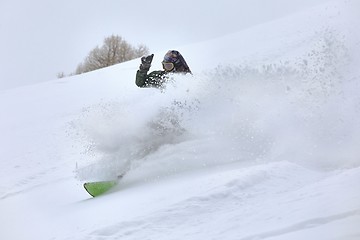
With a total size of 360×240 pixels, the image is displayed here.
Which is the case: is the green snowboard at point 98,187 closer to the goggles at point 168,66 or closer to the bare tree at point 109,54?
the goggles at point 168,66

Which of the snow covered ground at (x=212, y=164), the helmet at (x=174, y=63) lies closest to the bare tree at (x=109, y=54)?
the snow covered ground at (x=212, y=164)

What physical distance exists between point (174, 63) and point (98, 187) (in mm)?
2121

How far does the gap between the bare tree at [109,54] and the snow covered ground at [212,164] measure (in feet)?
55.9

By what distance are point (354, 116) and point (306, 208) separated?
2.66m

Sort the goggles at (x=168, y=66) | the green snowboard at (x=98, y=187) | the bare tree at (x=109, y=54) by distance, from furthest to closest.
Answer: the bare tree at (x=109, y=54)
the goggles at (x=168, y=66)
the green snowboard at (x=98, y=187)

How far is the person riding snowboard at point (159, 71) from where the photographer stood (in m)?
6.98

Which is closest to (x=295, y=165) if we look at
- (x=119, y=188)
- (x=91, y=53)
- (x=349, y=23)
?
(x=119, y=188)

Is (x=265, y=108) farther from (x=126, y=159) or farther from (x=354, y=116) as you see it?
(x=126, y=159)

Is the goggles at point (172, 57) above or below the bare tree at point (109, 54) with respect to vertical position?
below

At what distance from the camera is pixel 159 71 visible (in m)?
7.12

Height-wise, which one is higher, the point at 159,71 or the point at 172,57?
the point at 172,57

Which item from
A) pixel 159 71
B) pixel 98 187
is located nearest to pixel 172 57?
pixel 159 71

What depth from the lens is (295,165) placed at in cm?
483

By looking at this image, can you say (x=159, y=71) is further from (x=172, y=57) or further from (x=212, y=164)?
(x=212, y=164)
